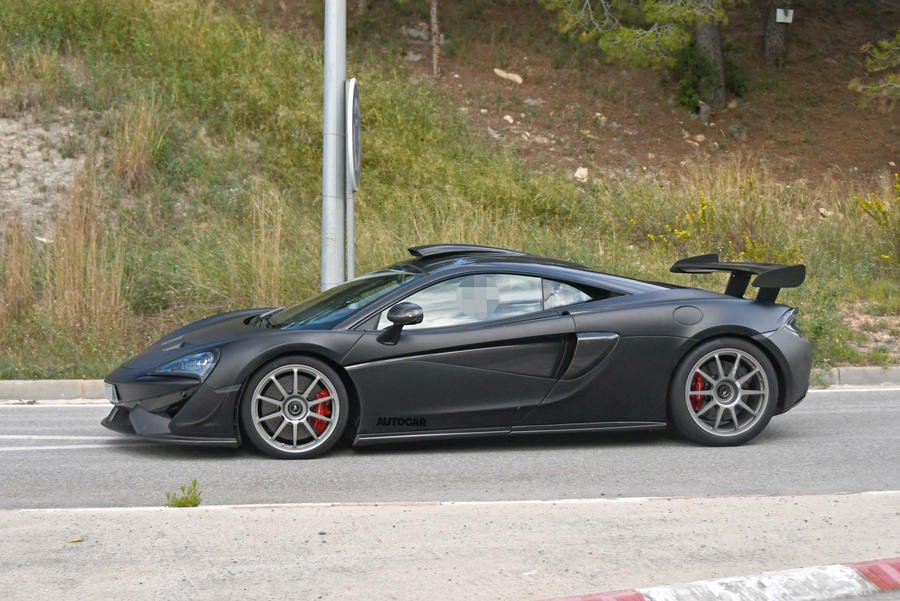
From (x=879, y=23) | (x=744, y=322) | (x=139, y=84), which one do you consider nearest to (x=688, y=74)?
(x=879, y=23)

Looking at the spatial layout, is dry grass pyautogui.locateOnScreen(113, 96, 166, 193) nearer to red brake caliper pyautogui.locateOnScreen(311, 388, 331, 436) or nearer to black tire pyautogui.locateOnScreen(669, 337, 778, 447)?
red brake caliper pyautogui.locateOnScreen(311, 388, 331, 436)

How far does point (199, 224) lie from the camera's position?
17469mm

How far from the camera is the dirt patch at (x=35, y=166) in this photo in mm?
17484

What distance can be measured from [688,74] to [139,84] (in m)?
11.5

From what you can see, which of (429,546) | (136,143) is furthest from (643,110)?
(429,546)

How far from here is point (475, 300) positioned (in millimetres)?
7809

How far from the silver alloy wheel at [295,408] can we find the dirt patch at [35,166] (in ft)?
33.9

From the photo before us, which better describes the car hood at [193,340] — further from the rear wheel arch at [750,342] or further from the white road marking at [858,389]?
the white road marking at [858,389]

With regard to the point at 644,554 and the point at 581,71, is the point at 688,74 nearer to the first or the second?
the point at 581,71

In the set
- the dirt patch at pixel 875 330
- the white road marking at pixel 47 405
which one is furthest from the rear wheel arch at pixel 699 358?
the white road marking at pixel 47 405

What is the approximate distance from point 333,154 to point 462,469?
5026 mm

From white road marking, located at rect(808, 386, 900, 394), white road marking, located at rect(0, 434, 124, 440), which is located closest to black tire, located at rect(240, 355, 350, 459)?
white road marking, located at rect(0, 434, 124, 440)

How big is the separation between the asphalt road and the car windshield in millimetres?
863

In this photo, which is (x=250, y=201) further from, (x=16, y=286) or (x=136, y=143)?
(x=16, y=286)
